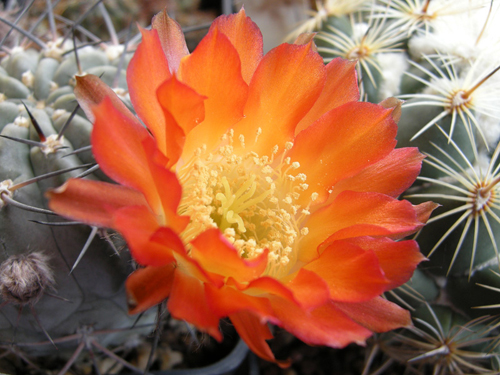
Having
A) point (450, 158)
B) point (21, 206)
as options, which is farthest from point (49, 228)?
point (450, 158)

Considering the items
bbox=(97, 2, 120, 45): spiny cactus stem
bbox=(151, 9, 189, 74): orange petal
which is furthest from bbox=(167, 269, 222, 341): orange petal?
bbox=(97, 2, 120, 45): spiny cactus stem

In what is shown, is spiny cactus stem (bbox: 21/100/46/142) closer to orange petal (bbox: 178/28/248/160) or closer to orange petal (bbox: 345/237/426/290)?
orange petal (bbox: 178/28/248/160)

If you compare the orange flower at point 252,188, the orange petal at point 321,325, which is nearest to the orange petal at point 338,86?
the orange flower at point 252,188

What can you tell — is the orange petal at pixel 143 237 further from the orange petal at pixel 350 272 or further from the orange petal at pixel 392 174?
the orange petal at pixel 392 174

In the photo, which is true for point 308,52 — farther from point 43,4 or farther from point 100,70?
point 43,4

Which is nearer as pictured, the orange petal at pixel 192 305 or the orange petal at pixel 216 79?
the orange petal at pixel 192 305

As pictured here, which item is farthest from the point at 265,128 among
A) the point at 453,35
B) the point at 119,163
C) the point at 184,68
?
the point at 453,35
